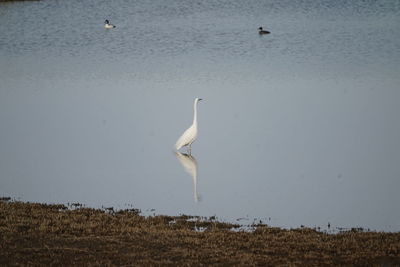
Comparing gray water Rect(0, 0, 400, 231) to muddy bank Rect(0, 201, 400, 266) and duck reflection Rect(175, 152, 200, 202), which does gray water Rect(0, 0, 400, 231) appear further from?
muddy bank Rect(0, 201, 400, 266)

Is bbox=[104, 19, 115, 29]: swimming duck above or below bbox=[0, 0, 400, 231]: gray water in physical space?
above

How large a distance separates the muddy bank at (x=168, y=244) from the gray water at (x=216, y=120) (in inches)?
55.8

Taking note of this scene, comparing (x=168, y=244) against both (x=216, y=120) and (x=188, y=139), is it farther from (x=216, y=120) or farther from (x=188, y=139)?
(x=216, y=120)

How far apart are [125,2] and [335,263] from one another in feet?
170

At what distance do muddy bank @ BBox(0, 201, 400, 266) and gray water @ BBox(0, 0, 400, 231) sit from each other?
1418mm

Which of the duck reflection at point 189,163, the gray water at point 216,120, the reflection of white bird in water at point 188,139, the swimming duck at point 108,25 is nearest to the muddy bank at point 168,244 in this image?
the gray water at point 216,120

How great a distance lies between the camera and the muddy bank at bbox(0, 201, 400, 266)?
10.4m

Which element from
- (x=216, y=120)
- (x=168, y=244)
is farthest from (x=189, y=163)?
(x=168, y=244)

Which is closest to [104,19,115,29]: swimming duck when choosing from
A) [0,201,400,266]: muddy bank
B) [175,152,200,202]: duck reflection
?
[175,152,200,202]: duck reflection

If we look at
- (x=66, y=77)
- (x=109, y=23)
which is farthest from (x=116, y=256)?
(x=109, y=23)

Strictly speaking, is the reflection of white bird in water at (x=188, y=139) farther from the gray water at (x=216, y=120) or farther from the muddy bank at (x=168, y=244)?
the muddy bank at (x=168, y=244)

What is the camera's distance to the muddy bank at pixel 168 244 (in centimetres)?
1038

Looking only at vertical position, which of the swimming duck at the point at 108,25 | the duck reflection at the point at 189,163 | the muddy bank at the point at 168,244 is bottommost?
the muddy bank at the point at 168,244

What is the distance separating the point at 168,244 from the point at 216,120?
11273 mm
